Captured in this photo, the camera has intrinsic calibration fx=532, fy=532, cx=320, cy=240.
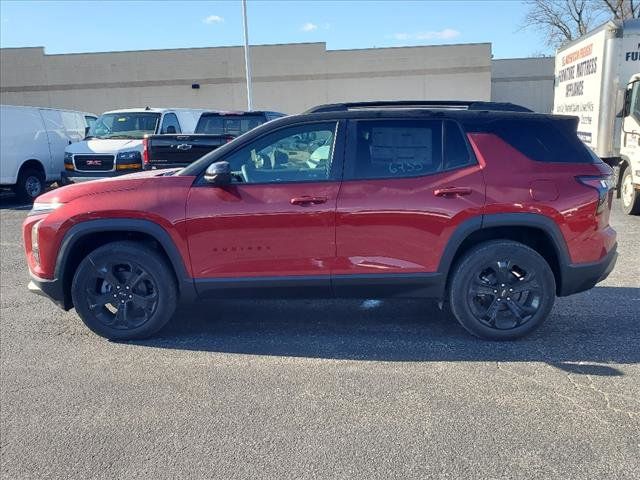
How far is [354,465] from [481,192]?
2.26m

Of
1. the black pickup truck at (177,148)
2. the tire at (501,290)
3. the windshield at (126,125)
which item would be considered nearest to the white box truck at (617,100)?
the tire at (501,290)

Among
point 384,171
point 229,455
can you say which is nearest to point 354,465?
point 229,455

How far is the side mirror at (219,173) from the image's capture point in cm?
396

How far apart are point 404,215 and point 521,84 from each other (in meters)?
35.7

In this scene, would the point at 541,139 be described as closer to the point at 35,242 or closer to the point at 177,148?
the point at 35,242

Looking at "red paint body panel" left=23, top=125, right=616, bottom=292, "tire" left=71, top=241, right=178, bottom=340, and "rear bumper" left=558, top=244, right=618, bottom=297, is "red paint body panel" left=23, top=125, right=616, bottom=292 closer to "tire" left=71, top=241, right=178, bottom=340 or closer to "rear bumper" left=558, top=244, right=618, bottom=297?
"rear bumper" left=558, top=244, right=618, bottom=297

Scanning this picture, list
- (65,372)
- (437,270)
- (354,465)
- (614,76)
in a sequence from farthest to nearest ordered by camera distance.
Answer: (614,76) < (437,270) < (65,372) < (354,465)

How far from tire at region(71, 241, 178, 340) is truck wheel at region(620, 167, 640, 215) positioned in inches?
329

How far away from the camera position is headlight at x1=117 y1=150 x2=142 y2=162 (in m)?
11.0

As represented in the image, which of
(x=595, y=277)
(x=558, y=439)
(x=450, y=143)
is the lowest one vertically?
(x=558, y=439)

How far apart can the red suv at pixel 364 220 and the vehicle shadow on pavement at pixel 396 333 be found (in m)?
0.30

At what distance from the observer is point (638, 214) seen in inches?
378

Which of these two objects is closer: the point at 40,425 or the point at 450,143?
the point at 40,425

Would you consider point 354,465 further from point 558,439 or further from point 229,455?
point 558,439
